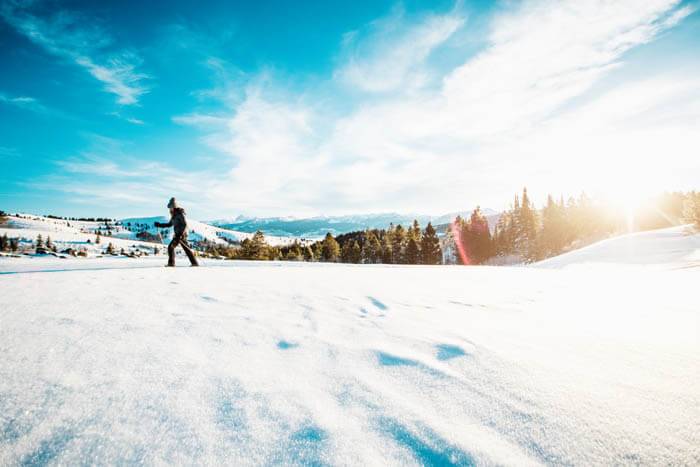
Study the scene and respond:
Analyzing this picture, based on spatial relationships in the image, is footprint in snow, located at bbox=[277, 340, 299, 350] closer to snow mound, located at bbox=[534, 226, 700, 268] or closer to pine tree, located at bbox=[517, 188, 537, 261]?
snow mound, located at bbox=[534, 226, 700, 268]

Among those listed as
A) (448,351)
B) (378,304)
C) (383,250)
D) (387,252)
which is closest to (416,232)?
(387,252)

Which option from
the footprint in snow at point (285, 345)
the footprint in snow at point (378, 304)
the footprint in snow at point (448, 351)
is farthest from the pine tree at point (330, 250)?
the footprint in snow at point (448, 351)

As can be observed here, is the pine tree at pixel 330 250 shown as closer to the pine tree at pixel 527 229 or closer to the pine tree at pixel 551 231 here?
the pine tree at pixel 527 229

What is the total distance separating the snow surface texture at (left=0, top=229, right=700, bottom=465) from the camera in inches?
48.8

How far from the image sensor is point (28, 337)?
2.19 metres

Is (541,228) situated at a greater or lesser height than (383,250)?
greater

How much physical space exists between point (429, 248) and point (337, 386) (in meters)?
49.9

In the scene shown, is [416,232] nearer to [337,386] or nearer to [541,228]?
[541,228]

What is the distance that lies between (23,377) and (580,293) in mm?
6588

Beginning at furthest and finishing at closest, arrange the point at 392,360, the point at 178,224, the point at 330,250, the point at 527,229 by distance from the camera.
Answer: the point at 330,250 < the point at 527,229 < the point at 178,224 < the point at 392,360

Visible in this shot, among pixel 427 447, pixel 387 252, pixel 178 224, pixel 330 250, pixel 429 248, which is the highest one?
pixel 178 224

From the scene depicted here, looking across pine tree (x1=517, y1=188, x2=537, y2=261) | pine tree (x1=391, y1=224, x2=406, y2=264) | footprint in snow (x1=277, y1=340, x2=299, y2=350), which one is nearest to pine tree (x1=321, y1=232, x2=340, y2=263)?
pine tree (x1=391, y1=224, x2=406, y2=264)

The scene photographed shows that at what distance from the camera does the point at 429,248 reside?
49.6 meters

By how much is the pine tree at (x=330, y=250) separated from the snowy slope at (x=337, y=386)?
58.3m
